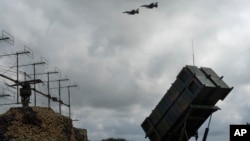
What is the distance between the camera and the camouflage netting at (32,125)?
1424 inches

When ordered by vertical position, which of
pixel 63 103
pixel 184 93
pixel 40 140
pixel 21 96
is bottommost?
pixel 184 93

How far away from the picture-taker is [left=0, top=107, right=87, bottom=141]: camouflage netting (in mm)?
36162

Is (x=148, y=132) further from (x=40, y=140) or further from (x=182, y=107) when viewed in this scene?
(x=40, y=140)

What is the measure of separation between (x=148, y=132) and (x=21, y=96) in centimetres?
2501

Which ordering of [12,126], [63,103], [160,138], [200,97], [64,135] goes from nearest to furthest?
[200,97] → [160,138] → [12,126] → [64,135] → [63,103]

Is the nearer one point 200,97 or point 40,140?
point 200,97

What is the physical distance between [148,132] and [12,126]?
17904 mm

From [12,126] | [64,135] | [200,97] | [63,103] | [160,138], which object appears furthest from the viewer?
[63,103]

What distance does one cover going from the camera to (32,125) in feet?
124

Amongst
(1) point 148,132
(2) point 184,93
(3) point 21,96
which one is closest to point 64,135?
(3) point 21,96

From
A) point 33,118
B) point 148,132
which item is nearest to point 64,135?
point 33,118

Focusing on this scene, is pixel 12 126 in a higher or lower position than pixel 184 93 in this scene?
higher

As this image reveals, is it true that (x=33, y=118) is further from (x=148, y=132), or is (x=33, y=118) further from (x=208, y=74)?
(x=208, y=74)

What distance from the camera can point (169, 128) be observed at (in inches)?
827
